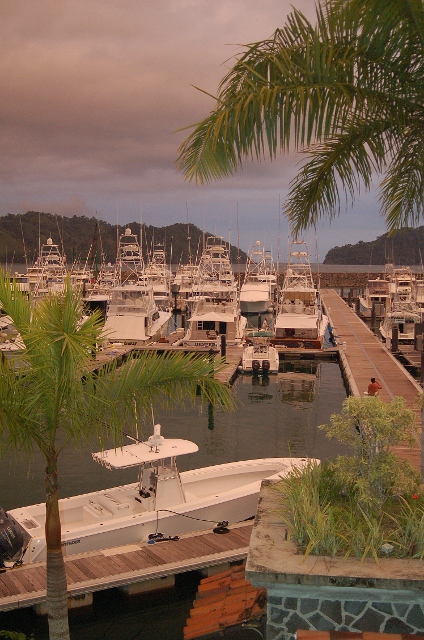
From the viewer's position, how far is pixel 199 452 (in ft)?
71.7

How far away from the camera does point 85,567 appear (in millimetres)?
11594

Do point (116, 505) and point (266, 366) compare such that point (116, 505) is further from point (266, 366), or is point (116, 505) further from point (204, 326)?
point (204, 326)

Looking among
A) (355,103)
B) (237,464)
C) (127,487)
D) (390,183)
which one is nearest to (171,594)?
(127,487)

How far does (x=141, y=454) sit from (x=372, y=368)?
67.8ft

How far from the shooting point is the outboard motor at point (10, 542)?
11469mm

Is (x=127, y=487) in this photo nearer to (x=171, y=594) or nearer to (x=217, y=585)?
(x=171, y=594)

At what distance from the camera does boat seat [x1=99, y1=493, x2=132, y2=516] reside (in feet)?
44.7

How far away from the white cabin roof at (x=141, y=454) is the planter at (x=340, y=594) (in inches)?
280

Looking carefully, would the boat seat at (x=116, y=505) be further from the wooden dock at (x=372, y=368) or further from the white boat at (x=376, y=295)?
the white boat at (x=376, y=295)

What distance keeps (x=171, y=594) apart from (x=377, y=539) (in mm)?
6585

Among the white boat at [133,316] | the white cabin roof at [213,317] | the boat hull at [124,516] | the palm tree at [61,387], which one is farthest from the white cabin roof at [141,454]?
the white cabin roof at [213,317]

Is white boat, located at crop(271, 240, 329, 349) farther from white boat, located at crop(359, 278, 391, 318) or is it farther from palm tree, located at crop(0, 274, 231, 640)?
palm tree, located at crop(0, 274, 231, 640)

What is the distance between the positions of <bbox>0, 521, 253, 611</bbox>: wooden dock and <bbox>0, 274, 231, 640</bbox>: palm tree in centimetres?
367

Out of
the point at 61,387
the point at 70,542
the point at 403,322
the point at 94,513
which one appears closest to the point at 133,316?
the point at 403,322
